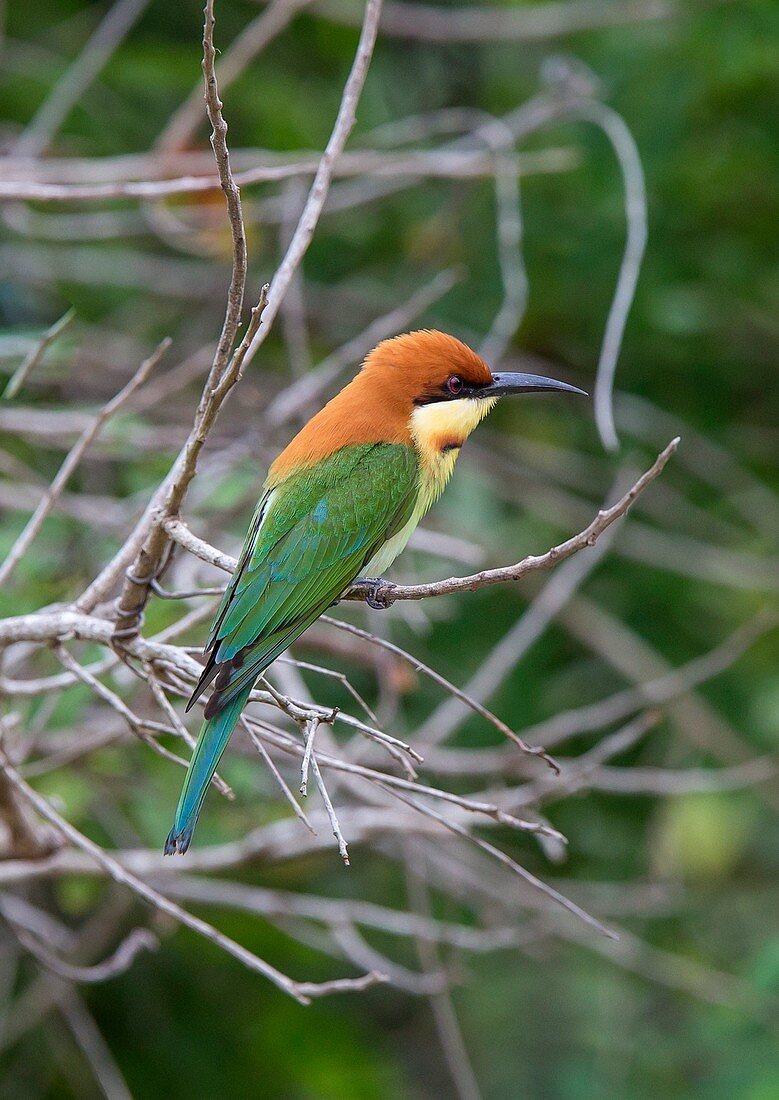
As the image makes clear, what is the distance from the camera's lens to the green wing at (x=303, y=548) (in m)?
2.01

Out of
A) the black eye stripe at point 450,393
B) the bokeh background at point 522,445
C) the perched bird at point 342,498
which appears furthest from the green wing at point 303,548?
the bokeh background at point 522,445

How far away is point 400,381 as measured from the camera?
2.57 m

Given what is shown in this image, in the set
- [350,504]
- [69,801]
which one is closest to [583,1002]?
[69,801]

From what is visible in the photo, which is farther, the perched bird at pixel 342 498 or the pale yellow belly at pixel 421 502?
the pale yellow belly at pixel 421 502

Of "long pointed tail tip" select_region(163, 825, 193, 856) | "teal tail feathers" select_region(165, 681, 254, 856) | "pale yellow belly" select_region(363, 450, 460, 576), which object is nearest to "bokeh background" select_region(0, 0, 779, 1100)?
"pale yellow belly" select_region(363, 450, 460, 576)

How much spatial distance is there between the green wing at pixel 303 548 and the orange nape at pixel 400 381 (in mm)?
42

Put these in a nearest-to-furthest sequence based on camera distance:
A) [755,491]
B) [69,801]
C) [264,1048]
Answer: [69,801] < [264,1048] < [755,491]

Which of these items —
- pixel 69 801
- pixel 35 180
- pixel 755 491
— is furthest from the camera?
pixel 755 491

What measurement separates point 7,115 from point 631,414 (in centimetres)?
219

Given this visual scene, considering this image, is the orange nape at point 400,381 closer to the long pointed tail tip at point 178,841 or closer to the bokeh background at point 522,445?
the bokeh background at point 522,445

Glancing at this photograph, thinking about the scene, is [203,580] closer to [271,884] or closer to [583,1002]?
[271,884]

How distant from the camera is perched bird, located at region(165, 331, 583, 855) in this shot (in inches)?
78.2

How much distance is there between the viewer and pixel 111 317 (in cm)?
423

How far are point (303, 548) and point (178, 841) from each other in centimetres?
65
